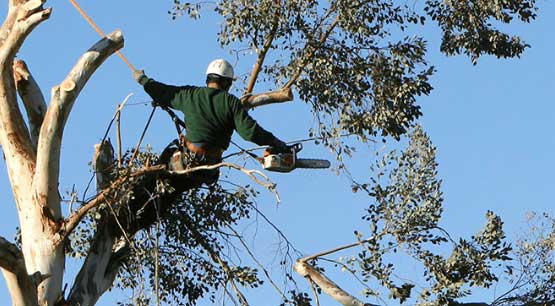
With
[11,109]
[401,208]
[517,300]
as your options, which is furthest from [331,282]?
[11,109]

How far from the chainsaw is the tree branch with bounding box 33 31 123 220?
1.51 m

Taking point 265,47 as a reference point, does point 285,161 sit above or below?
below

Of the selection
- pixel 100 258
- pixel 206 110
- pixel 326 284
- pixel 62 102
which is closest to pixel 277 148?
pixel 206 110

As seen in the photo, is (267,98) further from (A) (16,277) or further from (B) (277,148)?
(A) (16,277)

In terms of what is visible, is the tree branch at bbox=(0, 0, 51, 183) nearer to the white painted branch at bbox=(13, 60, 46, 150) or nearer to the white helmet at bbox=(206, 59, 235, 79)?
the white painted branch at bbox=(13, 60, 46, 150)

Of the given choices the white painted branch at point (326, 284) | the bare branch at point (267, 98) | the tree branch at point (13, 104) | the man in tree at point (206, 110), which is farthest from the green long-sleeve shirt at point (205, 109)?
the white painted branch at point (326, 284)

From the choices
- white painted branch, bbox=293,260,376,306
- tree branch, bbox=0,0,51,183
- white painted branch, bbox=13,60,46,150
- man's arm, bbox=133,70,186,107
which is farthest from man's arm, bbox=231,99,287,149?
white painted branch, bbox=13,60,46,150

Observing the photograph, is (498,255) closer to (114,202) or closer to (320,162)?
(320,162)

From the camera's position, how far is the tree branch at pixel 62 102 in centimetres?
1279

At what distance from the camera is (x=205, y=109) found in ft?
42.1

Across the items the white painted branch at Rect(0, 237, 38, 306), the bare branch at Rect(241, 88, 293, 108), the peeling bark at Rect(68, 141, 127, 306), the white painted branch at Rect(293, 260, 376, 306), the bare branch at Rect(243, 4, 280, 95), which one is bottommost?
the white painted branch at Rect(0, 237, 38, 306)

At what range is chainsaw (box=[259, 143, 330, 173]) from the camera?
12.4m

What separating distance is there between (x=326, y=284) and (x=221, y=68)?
1.95m

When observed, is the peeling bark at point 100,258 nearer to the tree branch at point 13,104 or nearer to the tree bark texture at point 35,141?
the tree bark texture at point 35,141
